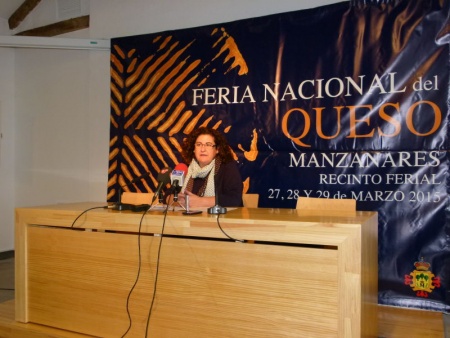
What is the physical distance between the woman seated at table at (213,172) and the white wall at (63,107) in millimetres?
1441

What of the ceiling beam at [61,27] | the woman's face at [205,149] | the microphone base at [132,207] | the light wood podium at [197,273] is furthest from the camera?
the ceiling beam at [61,27]

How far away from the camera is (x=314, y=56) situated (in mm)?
3256

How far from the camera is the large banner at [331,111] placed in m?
2.90

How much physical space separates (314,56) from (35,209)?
7.42 ft

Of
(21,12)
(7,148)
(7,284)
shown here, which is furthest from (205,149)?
(21,12)

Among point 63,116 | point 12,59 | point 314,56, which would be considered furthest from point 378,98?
point 12,59

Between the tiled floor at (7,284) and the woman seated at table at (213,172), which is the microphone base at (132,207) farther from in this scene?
the tiled floor at (7,284)

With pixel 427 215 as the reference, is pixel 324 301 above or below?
below

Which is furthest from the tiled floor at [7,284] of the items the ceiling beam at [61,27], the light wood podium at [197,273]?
the ceiling beam at [61,27]

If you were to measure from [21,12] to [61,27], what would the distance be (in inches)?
21.7

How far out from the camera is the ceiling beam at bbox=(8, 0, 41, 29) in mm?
4676

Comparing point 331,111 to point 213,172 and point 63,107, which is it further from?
point 63,107

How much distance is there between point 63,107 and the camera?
14.9 feet

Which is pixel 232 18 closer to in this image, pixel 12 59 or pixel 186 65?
pixel 186 65
